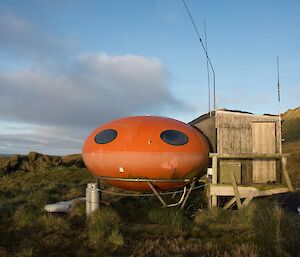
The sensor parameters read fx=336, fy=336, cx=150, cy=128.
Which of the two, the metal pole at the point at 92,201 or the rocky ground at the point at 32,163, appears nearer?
the metal pole at the point at 92,201

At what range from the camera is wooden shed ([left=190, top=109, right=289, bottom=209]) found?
12.6 metres

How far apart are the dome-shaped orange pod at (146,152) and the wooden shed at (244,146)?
2.97ft

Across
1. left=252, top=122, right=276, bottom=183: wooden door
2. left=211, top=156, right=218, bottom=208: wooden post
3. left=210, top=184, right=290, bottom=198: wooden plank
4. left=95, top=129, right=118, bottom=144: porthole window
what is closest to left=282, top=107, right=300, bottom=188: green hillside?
left=252, top=122, right=276, bottom=183: wooden door

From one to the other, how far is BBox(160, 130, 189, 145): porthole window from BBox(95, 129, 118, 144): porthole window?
169cm

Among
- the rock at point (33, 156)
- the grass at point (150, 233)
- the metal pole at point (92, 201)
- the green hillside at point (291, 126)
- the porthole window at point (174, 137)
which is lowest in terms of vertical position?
the grass at point (150, 233)

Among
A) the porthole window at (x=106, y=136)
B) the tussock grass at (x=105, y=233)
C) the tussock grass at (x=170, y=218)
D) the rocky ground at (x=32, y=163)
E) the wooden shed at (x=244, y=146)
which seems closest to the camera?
the tussock grass at (x=105, y=233)

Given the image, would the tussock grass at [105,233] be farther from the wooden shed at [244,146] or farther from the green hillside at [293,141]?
the green hillside at [293,141]

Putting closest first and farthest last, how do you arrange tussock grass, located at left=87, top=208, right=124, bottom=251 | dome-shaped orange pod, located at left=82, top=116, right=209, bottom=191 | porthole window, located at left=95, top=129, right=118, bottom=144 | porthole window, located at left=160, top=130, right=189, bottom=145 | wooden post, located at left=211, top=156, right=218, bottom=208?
tussock grass, located at left=87, top=208, right=124, bottom=251, dome-shaped orange pod, located at left=82, top=116, right=209, bottom=191, porthole window, located at left=160, top=130, right=189, bottom=145, porthole window, located at left=95, top=129, right=118, bottom=144, wooden post, located at left=211, top=156, right=218, bottom=208

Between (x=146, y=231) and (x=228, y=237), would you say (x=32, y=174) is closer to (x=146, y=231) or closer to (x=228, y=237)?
(x=146, y=231)

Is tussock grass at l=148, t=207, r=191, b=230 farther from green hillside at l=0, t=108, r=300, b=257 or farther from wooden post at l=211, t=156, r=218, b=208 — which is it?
wooden post at l=211, t=156, r=218, b=208

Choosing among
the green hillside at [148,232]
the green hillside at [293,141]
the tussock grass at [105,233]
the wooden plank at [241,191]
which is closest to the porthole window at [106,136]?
the green hillside at [148,232]

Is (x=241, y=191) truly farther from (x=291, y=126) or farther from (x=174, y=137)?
(x=291, y=126)

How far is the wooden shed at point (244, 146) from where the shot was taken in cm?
1260

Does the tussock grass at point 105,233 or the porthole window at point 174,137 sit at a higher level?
the porthole window at point 174,137
